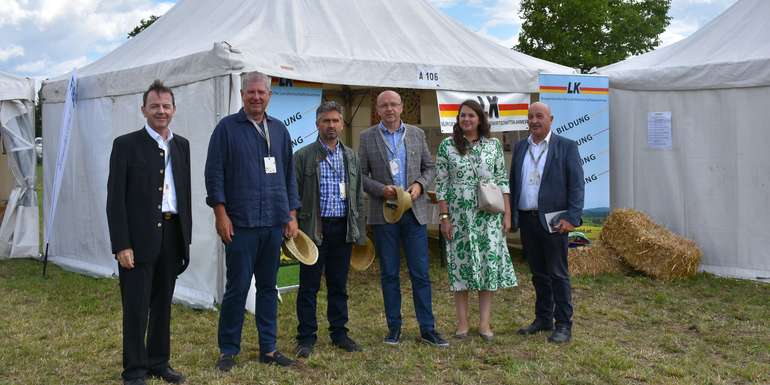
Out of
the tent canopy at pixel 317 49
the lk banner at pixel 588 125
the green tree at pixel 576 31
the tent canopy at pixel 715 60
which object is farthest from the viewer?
the green tree at pixel 576 31

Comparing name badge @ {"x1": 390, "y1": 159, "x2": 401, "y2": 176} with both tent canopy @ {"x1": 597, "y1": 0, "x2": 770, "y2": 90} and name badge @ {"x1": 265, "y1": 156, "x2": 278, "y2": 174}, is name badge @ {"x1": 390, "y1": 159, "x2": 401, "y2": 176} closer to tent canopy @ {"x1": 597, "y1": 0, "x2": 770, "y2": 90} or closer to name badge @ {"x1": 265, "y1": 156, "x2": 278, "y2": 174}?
name badge @ {"x1": 265, "y1": 156, "x2": 278, "y2": 174}

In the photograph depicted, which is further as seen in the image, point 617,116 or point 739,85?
point 617,116

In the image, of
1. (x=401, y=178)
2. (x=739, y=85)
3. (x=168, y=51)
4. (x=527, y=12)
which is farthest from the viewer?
(x=527, y=12)

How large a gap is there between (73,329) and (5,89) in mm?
4467

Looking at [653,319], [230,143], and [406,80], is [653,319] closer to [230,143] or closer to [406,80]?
[406,80]

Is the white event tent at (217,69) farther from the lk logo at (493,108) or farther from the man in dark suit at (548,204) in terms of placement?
the man in dark suit at (548,204)

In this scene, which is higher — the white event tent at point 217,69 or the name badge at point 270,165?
the white event tent at point 217,69

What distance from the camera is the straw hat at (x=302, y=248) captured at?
4266 mm

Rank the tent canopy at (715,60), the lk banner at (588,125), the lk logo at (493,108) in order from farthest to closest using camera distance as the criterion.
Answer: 1. the lk banner at (588,125)
2. the lk logo at (493,108)
3. the tent canopy at (715,60)

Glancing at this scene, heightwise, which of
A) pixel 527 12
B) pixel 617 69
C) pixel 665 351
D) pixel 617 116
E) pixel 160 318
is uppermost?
pixel 527 12

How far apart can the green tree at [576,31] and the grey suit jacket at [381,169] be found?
861 inches

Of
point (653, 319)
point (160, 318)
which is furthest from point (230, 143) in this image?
point (653, 319)

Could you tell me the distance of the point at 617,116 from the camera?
8.36 metres

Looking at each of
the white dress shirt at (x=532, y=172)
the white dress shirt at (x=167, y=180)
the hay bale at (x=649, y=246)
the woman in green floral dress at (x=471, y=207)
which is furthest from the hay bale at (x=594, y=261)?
the white dress shirt at (x=167, y=180)
